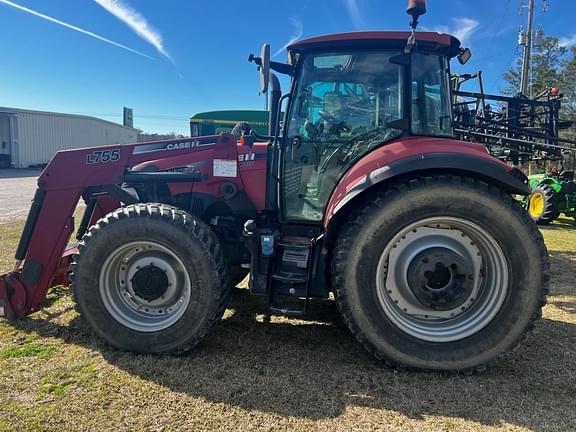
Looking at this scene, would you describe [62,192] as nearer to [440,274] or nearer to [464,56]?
[440,274]

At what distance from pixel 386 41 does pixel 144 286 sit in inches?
102

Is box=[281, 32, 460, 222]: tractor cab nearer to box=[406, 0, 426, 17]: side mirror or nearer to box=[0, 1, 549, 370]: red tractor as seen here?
box=[0, 1, 549, 370]: red tractor

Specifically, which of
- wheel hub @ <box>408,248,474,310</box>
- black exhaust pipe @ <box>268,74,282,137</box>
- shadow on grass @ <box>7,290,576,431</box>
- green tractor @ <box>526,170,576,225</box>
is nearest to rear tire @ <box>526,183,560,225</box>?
green tractor @ <box>526,170,576,225</box>

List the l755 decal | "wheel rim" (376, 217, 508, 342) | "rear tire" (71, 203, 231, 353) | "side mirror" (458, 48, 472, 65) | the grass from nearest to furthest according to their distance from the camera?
the grass, "wheel rim" (376, 217, 508, 342), "rear tire" (71, 203, 231, 353), "side mirror" (458, 48, 472, 65), the l755 decal

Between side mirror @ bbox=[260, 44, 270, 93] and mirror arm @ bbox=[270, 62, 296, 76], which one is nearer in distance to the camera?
side mirror @ bbox=[260, 44, 270, 93]

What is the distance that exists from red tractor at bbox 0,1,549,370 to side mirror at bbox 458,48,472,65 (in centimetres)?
5

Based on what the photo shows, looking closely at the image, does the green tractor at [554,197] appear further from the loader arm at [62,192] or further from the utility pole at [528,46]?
the utility pole at [528,46]

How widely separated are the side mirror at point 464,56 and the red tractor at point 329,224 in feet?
0.17

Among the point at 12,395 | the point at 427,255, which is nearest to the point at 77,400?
the point at 12,395

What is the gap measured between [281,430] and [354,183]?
1.61 m

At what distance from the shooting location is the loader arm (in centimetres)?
348

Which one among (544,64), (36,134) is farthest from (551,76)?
(36,134)

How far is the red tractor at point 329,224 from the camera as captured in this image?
9.12 feet

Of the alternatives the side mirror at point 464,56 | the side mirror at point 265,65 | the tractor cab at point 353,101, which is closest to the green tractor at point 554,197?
the side mirror at point 464,56
